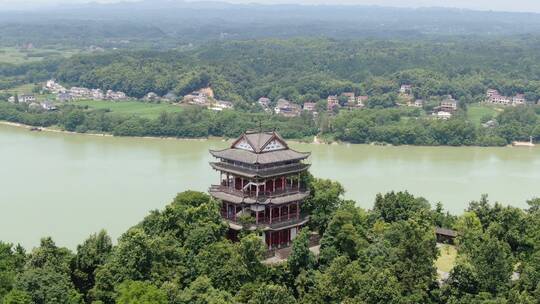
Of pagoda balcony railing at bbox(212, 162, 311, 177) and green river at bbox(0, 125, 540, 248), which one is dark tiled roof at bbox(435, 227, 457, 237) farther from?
green river at bbox(0, 125, 540, 248)

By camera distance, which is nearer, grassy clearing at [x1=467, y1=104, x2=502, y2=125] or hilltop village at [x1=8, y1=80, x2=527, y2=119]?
grassy clearing at [x1=467, y1=104, x2=502, y2=125]

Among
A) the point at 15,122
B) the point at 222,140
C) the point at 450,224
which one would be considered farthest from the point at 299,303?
the point at 15,122

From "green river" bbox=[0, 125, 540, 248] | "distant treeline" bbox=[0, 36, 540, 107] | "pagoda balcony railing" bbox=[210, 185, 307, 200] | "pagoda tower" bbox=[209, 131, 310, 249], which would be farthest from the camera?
"distant treeline" bbox=[0, 36, 540, 107]

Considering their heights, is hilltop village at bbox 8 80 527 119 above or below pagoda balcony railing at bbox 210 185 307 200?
below

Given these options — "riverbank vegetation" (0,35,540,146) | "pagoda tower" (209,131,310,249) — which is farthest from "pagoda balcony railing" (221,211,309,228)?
"riverbank vegetation" (0,35,540,146)

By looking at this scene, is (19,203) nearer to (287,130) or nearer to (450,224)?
(450,224)
